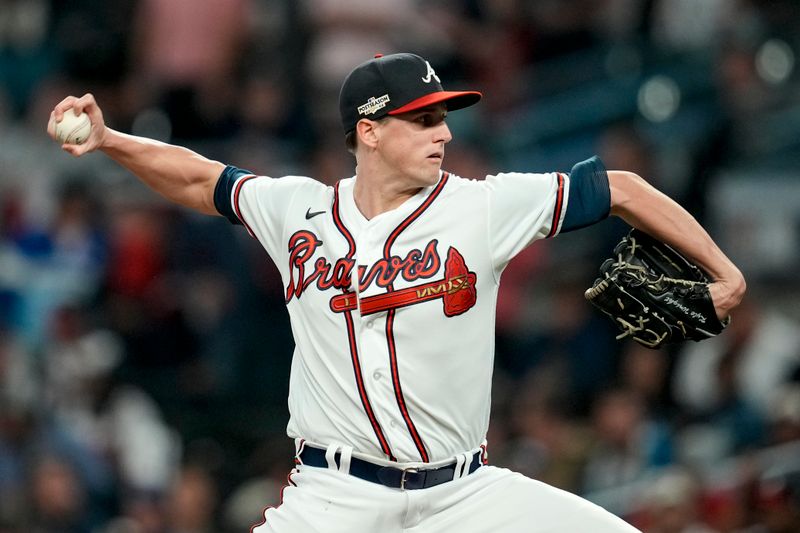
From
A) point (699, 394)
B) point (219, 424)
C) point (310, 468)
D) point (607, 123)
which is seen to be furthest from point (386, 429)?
point (607, 123)

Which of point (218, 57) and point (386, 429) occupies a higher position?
point (218, 57)

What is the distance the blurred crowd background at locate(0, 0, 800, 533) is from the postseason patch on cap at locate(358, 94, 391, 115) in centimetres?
326

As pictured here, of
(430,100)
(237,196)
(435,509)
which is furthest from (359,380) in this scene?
(430,100)

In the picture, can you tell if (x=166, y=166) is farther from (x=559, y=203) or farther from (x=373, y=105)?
(x=559, y=203)

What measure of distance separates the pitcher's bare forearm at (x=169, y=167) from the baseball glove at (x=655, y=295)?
1.40 meters

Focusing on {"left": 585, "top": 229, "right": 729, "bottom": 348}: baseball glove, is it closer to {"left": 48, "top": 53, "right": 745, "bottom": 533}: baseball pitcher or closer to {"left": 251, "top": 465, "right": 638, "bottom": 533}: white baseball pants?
{"left": 48, "top": 53, "right": 745, "bottom": 533}: baseball pitcher

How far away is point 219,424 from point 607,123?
3315mm

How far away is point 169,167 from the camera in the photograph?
5184 mm

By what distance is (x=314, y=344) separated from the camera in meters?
4.96

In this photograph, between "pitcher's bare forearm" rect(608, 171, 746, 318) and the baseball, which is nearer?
Answer: "pitcher's bare forearm" rect(608, 171, 746, 318)

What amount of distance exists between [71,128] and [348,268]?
1.05 m

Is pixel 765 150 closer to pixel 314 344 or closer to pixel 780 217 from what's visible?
pixel 780 217

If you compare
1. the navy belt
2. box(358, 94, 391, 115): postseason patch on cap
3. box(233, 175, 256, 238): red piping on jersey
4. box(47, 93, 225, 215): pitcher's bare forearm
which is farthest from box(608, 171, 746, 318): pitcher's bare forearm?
box(47, 93, 225, 215): pitcher's bare forearm

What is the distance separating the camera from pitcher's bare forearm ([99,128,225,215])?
5180 millimetres
